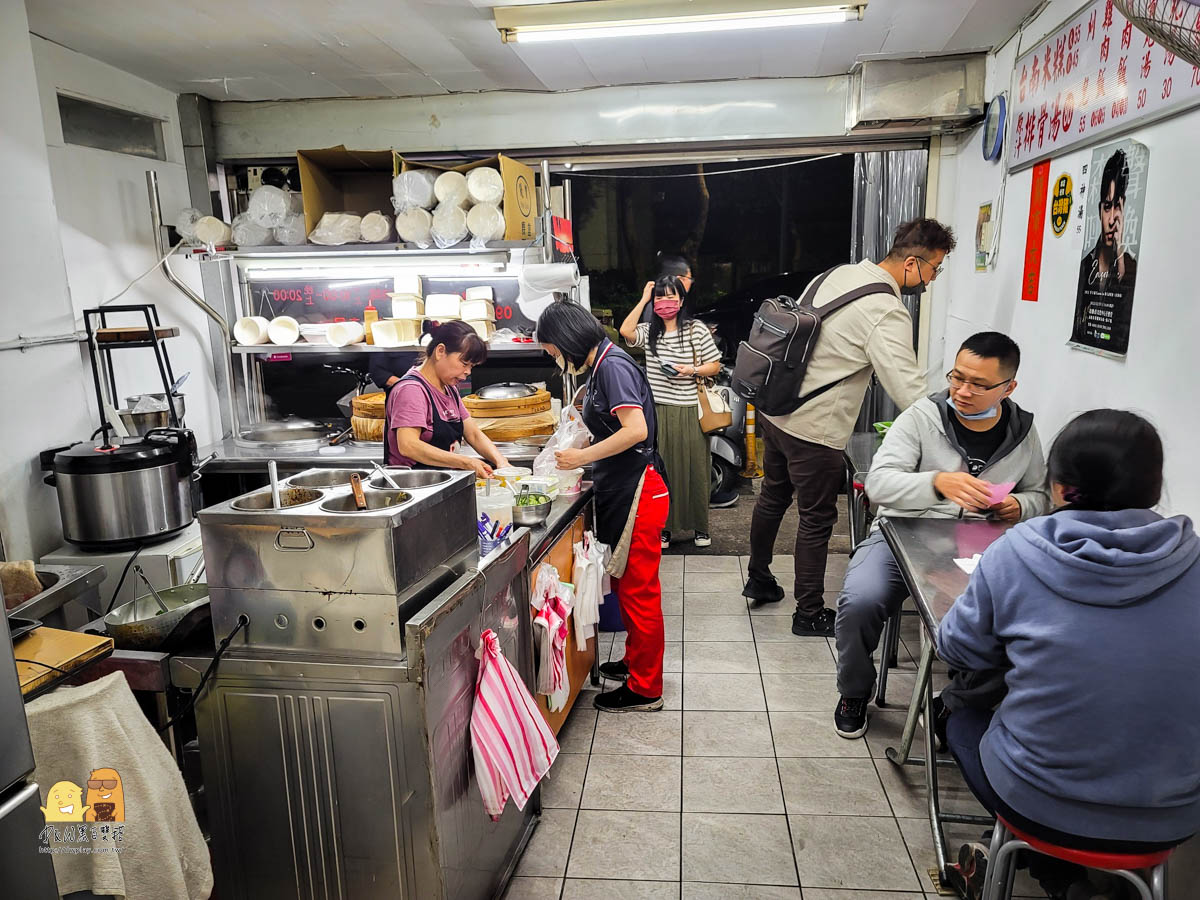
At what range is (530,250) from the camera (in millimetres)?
4461

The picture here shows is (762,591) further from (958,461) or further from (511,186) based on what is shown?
(511,186)

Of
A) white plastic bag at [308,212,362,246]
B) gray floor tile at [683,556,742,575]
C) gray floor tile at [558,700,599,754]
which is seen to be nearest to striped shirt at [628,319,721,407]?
gray floor tile at [683,556,742,575]

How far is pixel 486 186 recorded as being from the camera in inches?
156

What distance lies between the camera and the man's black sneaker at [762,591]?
4.10m

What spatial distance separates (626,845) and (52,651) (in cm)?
165

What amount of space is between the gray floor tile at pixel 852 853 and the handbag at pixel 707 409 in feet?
9.00

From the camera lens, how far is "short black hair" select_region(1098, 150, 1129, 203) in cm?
259

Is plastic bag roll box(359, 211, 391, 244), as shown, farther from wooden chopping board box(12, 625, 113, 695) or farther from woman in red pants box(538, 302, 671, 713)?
wooden chopping board box(12, 625, 113, 695)

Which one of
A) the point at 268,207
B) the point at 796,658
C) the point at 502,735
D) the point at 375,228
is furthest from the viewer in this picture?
the point at 268,207

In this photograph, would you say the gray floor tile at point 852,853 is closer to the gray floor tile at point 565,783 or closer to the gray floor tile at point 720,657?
the gray floor tile at point 565,783

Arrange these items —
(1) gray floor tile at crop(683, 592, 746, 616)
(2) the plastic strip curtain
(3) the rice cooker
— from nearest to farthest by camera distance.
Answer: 1. (3) the rice cooker
2. (1) gray floor tile at crop(683, 592, 746, 616)
3. (2) the plastic strip curtain

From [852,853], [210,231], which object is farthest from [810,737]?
[210,231]

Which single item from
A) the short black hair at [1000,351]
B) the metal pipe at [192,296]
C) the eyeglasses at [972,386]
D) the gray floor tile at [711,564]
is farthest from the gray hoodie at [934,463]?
the metal pipe at [192,296]

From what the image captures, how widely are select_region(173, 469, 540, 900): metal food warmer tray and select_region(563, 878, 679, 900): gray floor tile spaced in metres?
0.43
